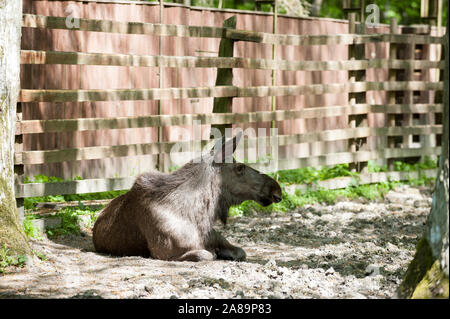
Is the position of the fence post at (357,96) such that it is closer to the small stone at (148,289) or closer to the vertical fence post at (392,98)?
the vertical fence post at (392,98)

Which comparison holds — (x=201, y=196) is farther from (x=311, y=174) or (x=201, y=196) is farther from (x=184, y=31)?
(x=311, y=174)

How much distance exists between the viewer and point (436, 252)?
4.38 meters

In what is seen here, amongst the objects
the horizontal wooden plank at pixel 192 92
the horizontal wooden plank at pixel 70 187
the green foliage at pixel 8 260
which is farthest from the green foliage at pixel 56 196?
the green foliage at pixel 8 260

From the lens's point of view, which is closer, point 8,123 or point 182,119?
point 8,123

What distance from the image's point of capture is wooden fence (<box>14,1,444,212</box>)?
7.48m

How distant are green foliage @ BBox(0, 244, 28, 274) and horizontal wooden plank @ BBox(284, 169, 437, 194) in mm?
4984

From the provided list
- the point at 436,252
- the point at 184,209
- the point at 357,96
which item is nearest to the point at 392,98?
the point at 357,96

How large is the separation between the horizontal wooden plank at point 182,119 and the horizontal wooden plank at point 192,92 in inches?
9.8

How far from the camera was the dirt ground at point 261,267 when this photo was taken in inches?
202

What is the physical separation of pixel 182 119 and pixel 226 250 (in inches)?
102

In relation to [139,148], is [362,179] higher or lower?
lower

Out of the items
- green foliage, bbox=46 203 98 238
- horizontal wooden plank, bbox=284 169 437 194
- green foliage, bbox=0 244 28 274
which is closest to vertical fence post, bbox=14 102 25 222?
green foliage, bbox=46 203 98 238

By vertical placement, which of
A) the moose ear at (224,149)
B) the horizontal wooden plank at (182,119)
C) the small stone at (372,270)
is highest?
the horizontal wooden plank at (182,119)
